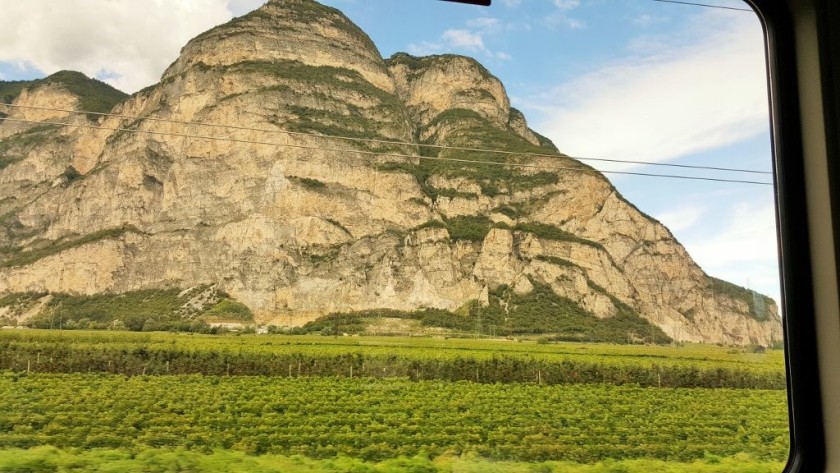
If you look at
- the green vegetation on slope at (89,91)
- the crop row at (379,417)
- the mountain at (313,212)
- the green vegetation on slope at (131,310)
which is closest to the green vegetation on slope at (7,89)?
the mountain at (313,212)

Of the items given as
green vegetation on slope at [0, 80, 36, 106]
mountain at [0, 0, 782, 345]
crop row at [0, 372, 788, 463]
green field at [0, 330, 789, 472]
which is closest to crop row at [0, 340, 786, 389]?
green field at [0, 330, 789, 472]

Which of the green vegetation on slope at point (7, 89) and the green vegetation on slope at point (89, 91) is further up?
the green vegetation on slope at point (89, 91)

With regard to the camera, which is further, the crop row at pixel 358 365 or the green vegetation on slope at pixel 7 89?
the crop row at pixel 358 365

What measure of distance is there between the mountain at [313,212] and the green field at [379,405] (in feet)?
16.0

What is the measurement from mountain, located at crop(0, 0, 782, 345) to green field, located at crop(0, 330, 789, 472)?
16.0ft

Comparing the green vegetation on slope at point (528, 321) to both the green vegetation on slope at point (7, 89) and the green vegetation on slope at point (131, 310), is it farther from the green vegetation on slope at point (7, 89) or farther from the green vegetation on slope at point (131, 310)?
the green vegetation on slope at point (7, 89)

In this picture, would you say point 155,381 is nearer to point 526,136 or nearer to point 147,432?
point 147,432

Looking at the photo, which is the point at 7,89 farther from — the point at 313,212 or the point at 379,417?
the point at 313,212

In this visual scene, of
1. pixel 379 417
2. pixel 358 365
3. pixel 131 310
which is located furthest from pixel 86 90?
pixel 379 417

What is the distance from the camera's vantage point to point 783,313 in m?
1.68

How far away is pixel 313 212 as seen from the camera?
37250 millimetres

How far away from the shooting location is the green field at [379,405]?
9453mm

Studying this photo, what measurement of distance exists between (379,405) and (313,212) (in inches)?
1013

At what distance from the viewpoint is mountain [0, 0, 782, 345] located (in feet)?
79.0
